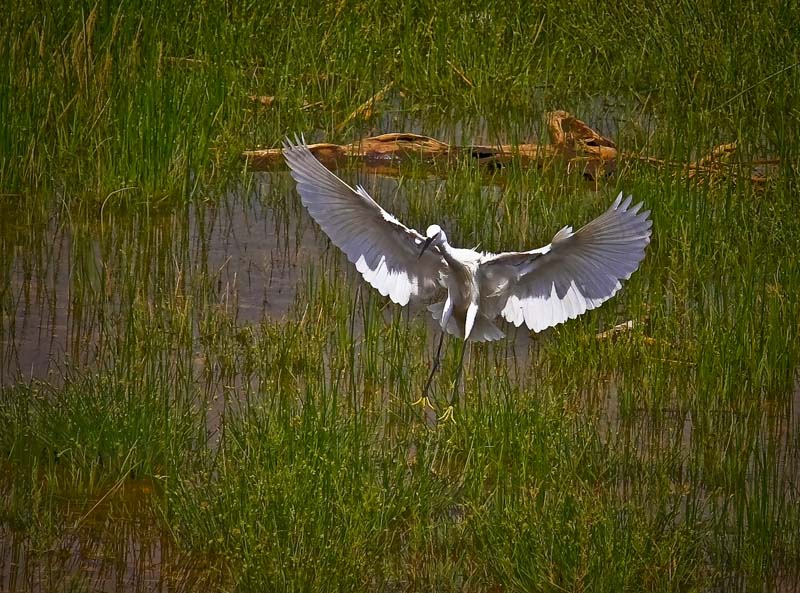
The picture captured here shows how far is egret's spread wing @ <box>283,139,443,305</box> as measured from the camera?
4652mm

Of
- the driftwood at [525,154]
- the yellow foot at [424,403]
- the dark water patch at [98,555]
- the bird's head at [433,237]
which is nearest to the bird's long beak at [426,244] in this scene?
the bird's head at [433,237]

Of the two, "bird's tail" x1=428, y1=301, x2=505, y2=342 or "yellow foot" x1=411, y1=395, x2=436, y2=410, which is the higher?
"bird's tail" x1=428, y1=301, x2=505, y2=342

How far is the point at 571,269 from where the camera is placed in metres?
4.62

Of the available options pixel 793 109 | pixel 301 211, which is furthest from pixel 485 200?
pixel 793 109

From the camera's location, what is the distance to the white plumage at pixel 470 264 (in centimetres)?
445

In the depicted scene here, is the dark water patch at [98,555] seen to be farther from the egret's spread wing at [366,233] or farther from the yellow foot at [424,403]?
the egret's spread wing at [366,233]

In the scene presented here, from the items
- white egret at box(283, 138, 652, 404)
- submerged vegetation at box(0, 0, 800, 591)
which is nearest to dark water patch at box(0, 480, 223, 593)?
submerged vegetation at box(0, 0, 800, 591)

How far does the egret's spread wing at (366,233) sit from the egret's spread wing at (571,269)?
0.29 m

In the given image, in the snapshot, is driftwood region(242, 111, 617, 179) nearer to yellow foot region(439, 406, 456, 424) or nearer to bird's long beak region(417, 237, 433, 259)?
bird's long beak region(417, 237, 433, 259)

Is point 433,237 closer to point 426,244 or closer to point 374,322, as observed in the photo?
point 426,244

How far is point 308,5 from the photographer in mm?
8141

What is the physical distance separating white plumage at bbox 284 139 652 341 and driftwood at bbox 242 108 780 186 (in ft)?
6.18

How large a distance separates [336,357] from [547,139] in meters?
2.46

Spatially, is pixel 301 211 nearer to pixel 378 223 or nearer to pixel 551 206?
pixel 551 206
